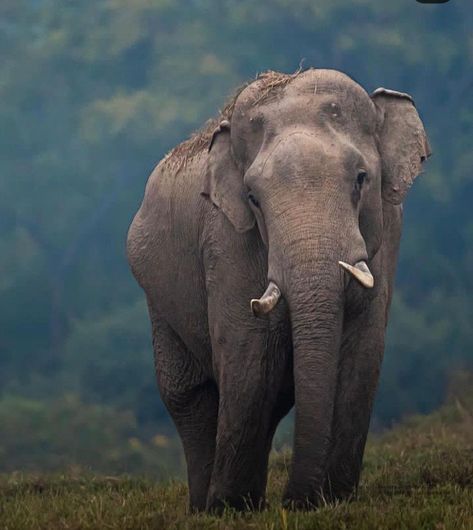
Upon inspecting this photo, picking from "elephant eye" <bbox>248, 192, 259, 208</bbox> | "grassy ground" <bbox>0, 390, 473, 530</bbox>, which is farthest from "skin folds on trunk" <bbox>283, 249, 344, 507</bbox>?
"elephant eye" <bbox>248, 192, 259, 208</bbox>

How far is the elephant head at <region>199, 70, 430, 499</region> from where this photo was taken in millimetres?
8547

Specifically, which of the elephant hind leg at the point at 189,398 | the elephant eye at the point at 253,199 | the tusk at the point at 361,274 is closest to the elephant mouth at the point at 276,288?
the tusk at the point at 361,274

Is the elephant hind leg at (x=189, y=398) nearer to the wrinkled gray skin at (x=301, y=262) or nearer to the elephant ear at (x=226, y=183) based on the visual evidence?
the wrinkled gray skin at (x=301, y=262)

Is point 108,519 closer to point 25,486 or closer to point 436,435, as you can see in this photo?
point 25,486

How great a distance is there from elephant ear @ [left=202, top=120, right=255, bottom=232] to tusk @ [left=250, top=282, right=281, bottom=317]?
25.5 inches

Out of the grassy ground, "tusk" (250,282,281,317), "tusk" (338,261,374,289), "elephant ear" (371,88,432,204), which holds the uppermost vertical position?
"elephant ear" (371,88,432,204)

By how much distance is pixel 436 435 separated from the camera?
1490 cm

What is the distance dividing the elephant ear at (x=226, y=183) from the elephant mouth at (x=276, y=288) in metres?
0.67

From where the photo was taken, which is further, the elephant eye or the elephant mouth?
the elephant eye

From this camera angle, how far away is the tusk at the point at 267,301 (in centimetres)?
845

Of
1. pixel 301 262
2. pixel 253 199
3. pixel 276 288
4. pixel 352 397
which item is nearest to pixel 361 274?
pixel 301 262

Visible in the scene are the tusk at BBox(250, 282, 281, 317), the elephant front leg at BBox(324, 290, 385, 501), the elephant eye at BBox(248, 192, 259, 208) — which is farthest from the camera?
the elephant front leg at BBox(324, 290, 385, 501)

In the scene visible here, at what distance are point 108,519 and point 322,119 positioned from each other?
2.31 meters

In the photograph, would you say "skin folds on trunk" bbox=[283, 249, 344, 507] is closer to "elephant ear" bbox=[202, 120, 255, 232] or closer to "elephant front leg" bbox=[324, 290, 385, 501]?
"elephant front leg" bbox=[324, 290, 385, 501]
